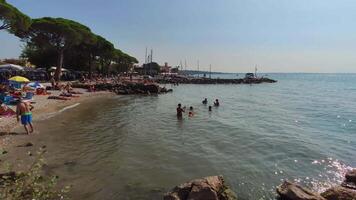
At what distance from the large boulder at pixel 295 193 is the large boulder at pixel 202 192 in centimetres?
152

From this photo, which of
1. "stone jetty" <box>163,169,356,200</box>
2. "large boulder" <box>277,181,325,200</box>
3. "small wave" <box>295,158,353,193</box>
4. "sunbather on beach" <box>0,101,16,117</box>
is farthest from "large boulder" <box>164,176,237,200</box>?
"sunbather on beach" <box>0,101,16,117</box>

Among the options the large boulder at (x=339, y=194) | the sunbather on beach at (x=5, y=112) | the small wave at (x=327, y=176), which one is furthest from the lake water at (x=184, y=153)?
the sunbather on beach at (x=5, y=112)

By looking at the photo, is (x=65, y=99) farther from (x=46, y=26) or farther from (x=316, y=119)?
(x=316, y=119)

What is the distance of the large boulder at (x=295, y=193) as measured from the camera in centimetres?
893

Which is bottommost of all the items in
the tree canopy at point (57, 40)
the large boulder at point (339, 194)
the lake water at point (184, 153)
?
the lake water at point (184, 153)

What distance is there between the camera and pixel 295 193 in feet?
30.0

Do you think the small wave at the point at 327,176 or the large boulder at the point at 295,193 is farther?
the small wave at the point at 327,176

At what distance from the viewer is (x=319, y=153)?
16.6 metres

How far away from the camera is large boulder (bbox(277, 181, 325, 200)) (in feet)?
29.3

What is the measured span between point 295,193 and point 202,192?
2.70 metres

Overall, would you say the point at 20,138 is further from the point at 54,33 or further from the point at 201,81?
the point at 201,81

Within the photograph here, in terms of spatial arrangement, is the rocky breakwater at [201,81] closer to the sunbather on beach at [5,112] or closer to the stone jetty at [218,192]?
A: the sunbather on beach at [5,112]

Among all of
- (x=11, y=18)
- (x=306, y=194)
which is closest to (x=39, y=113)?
(x=11, y=18)

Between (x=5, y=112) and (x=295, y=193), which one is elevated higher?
(x=5, y=112)
